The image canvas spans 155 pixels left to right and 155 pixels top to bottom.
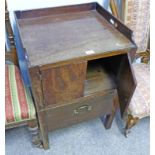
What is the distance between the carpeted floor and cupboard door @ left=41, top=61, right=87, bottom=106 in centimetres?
51

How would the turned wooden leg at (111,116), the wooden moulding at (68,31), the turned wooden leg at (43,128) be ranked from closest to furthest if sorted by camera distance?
1. the wooden moulding at (68,31)
2. the turned wooden leg at (43,128)
3. the turned wooden leg at (111,116)

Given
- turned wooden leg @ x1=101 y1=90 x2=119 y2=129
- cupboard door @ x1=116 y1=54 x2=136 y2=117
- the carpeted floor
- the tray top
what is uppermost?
the tray top

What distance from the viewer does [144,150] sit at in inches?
51.7

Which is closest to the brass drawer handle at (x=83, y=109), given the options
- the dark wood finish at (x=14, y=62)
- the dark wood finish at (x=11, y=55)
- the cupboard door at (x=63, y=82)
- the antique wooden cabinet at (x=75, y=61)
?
the antique wooden cabinet at (x=75, y=61)

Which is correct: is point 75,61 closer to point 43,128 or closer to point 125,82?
point 125,82

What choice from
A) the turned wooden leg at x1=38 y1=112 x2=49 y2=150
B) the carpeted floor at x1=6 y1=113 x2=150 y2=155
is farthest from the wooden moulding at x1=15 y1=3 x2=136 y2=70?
the carpeted floor at x1=6 y1=113 x2=150 y2=155

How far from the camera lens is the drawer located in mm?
1013

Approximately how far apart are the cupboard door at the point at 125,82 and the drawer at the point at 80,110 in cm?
7

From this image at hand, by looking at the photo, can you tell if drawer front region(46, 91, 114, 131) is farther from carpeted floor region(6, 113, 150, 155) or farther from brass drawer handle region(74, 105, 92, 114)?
carpeted floor region(6, 113, 150, 155)

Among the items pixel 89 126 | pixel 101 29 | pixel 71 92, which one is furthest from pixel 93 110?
pixel 101 29

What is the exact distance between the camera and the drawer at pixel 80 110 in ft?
3.32

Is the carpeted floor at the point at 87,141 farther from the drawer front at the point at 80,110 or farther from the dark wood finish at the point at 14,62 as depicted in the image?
the drawer front at the point at 80,110
